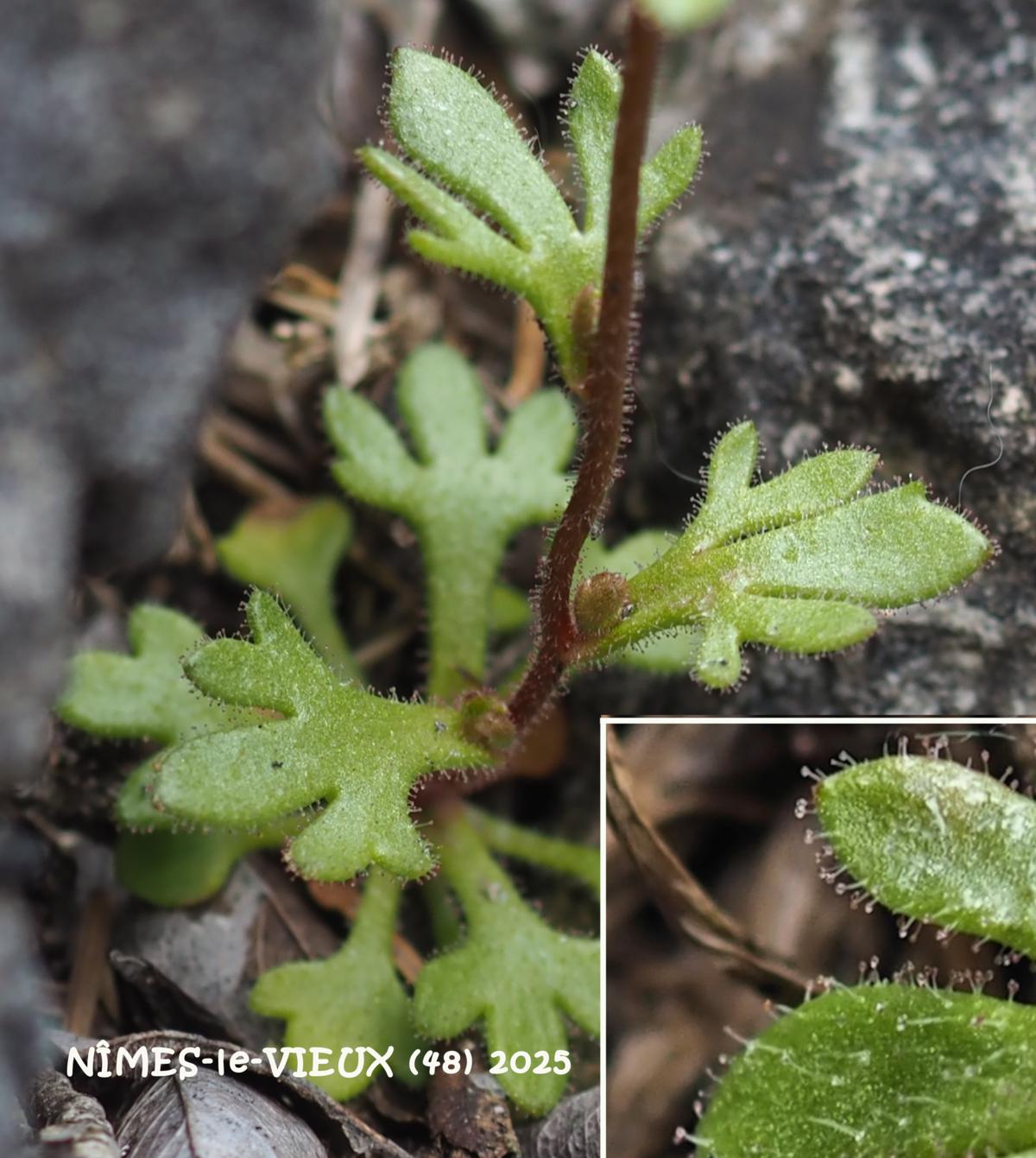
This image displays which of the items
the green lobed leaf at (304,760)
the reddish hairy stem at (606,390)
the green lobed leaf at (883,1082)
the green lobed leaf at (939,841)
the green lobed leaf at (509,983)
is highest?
the reddish hairy stem at (606,390)

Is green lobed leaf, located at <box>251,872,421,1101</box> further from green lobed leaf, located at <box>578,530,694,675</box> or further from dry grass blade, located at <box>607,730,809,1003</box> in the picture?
green lobed leaf, located at <box>578,530,694,675</box>

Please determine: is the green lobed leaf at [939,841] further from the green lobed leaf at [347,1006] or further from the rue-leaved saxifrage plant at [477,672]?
the green lobed leaf at [347,1006]

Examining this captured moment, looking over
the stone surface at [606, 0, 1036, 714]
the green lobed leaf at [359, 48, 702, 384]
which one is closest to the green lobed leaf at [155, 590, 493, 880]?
the green lobed leaf at [359, 48, 702, 384]

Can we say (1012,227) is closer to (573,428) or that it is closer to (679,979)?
(573,428)

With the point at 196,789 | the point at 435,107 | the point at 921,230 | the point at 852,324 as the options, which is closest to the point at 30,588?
the point at 196,789

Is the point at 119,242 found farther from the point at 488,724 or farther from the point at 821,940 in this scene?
the point at 821,940

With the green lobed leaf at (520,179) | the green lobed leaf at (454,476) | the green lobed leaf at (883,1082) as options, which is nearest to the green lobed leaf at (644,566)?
the green lobed leaf at (454,476)
